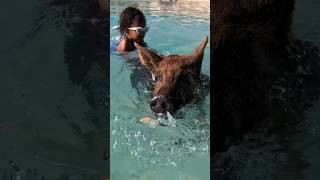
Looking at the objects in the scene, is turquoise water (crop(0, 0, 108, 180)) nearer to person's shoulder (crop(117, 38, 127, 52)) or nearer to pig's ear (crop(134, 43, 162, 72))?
person's shoulder (crop(117, 38, 127, 52))

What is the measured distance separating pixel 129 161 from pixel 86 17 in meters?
0.91

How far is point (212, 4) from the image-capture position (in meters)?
3.99

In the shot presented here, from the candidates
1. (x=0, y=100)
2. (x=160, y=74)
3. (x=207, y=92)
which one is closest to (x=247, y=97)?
(x=207, y=92)

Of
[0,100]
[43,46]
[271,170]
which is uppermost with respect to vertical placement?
[43,46]

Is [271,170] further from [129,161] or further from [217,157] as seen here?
[129,161]

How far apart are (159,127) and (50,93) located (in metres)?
0.70

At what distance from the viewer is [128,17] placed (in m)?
4.02

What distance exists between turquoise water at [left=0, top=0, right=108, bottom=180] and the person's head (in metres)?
0.19

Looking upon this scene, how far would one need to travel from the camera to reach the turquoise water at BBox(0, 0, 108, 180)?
3988 mm

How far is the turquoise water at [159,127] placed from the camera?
12.9 feet

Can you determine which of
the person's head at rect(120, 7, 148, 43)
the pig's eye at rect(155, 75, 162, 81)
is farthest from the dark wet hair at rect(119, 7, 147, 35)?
the pig's eye at rect(155, 75, 162, 81)

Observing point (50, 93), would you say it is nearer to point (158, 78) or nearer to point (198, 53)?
point (158, 78)

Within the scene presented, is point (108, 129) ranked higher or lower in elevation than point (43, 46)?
lower

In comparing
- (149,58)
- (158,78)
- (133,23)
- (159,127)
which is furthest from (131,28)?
(159,127)
